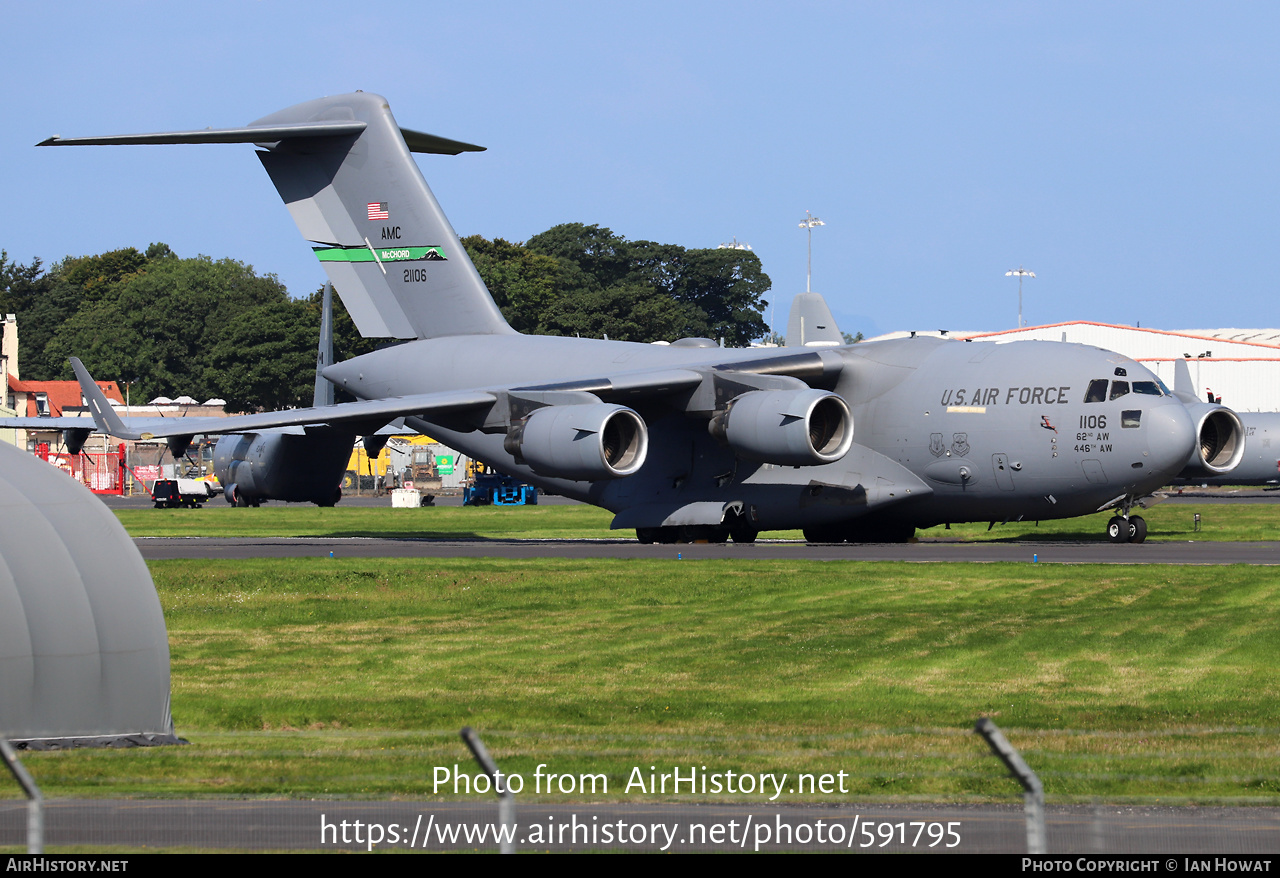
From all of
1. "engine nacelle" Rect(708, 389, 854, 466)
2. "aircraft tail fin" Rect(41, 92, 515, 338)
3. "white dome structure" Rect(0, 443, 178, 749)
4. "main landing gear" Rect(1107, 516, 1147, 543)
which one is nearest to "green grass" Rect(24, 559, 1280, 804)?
"white dome structure" Rect(0, 443, 178, 749)

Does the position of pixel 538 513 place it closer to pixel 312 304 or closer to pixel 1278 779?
pixel 1278 779

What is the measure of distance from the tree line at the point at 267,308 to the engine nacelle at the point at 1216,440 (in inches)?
3016

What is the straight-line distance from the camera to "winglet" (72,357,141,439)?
3491 cm

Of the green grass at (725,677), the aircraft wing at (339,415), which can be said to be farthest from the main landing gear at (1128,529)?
the aircraft wing at (339,415)

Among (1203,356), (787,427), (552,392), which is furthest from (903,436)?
(1203,356)

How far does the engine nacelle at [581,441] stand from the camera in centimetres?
2866

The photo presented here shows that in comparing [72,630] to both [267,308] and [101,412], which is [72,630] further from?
[267,308]

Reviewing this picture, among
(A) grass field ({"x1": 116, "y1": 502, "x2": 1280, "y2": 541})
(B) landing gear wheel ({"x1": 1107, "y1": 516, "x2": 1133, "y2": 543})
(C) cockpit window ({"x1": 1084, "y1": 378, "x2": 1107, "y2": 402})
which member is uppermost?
(C) cockpit window ({"x1": 1084, "y1": 378, "x2": 1107, "y2": 402})

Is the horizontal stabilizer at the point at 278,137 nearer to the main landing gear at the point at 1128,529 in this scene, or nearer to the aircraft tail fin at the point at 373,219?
the aircraft tail fin at the point at 373,219

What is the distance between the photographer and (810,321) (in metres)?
58.9

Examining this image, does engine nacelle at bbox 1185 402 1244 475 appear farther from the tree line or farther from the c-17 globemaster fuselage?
the tree line

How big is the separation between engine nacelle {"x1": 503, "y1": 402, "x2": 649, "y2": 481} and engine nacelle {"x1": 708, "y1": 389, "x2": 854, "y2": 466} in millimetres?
1864

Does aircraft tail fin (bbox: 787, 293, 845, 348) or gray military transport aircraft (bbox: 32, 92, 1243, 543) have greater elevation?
aircraft tail fin (bbox: 787, 293, 845, 348)

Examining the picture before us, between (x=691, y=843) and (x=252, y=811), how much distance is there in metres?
2.71
